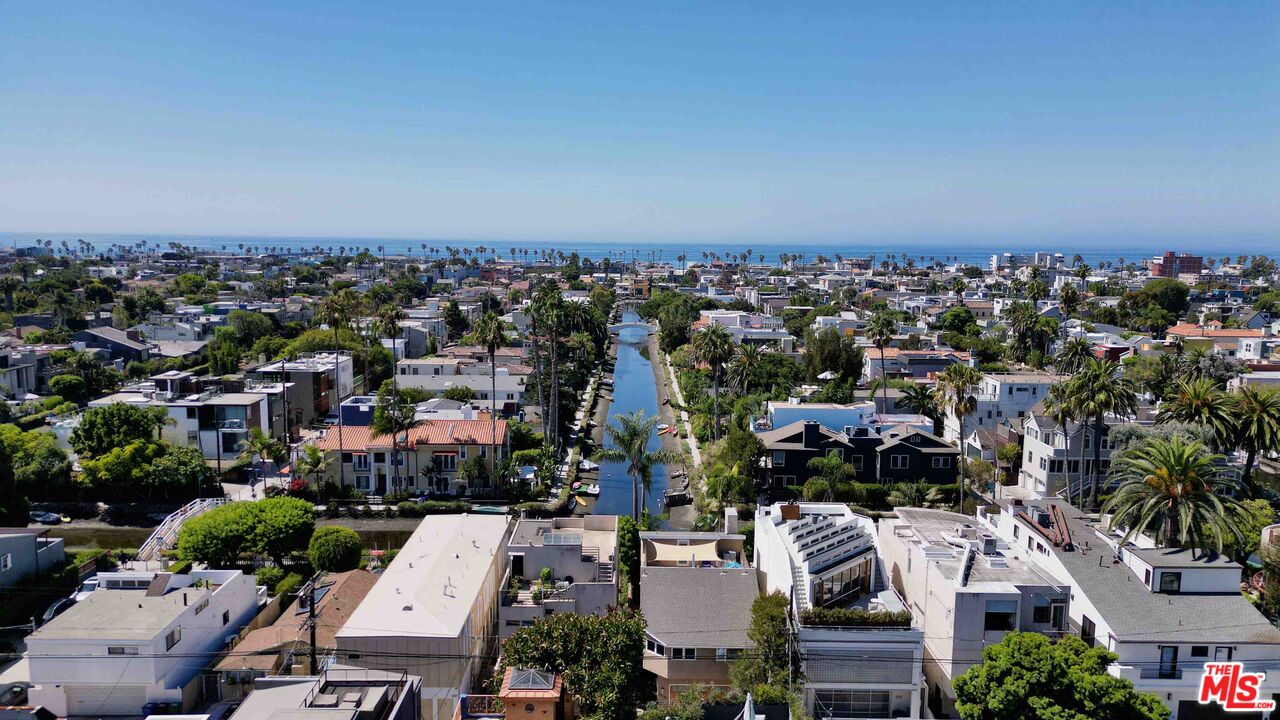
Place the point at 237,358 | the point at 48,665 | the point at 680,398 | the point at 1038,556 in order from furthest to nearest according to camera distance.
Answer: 1. the point at 237,358
2. the point at 680,398
3. the point at 1038,556
4. the point at 48,665

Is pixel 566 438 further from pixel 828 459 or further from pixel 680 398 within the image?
pixel 828 459

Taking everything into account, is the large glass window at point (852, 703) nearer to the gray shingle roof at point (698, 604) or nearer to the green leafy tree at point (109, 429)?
the gray shingle roof at point (698, 604)

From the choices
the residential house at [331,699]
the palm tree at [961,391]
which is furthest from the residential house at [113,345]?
the palm tree at [961,391]

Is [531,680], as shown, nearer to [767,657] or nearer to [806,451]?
[767,657]

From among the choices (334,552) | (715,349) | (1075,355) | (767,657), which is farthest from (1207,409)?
(334,552)

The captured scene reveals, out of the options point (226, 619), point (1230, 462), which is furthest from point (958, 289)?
point (226, 619)

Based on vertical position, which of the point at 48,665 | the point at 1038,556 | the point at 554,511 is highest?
the point at 1038,556
